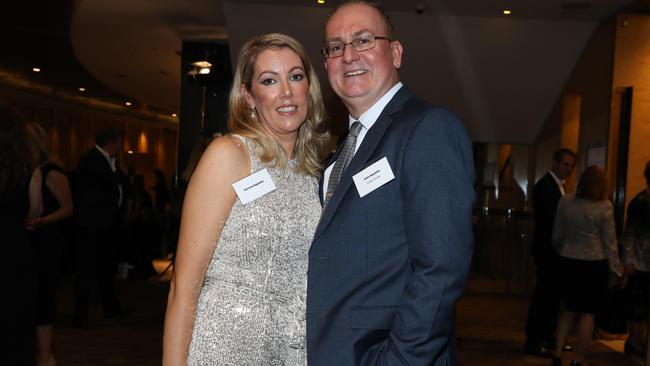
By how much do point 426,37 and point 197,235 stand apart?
6481 mm

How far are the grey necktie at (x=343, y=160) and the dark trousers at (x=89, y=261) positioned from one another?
4.48 meters

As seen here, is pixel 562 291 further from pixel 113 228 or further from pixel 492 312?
pixel 113 228

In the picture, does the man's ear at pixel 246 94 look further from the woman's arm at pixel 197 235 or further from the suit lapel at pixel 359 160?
the suit lapel at pixel 359 160

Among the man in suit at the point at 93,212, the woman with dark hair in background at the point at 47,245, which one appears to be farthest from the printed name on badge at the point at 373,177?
the man in suit at the point at 93,212

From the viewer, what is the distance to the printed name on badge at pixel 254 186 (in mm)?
1791

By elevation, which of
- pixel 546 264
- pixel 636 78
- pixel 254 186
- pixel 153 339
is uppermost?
pixel 636 78

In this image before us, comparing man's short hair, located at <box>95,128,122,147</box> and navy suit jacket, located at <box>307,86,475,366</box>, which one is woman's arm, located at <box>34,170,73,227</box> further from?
navy suit jacket, located at <box>307,86,475,366</box>

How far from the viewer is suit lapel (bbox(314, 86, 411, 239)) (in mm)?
1562

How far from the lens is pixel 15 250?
229 centimetres

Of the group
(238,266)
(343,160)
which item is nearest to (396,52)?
(343,160)

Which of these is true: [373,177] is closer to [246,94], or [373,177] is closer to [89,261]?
[246,94]

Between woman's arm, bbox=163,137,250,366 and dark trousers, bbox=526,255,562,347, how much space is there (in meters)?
4.06

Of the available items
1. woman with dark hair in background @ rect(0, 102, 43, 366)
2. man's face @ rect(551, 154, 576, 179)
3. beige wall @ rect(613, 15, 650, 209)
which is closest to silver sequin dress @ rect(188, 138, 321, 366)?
woman with dark hair in background @ rect(0, 102, 43, 366)

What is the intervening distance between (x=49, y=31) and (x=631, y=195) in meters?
6.77
